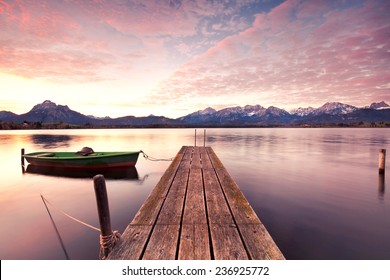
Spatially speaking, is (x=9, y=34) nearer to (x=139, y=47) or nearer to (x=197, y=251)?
(x=139, y=47)

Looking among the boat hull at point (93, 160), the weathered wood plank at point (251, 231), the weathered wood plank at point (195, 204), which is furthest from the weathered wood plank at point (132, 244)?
the boat hull at point (93, 160)

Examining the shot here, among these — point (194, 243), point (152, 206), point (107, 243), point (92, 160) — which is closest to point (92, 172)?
point (92, 160)

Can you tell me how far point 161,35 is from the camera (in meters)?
15.2

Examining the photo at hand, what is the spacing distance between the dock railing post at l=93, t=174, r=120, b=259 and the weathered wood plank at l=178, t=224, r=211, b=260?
1.41 meters

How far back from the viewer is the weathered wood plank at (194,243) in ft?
12.3

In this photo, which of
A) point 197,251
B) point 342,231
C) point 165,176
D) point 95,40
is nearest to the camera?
point 197,251

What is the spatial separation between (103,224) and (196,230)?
197 cm

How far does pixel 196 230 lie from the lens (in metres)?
4.62

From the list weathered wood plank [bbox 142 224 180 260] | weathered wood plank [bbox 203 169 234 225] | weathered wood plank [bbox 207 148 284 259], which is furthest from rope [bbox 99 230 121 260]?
weathered wood plank [bbox 207 148 284 259]

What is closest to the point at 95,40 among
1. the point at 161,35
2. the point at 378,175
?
the point at 161,35

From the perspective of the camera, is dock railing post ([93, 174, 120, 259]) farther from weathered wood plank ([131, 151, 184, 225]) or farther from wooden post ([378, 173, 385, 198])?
wooden post ([378, 173, 385, 198])

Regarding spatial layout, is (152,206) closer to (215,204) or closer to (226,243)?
(215,204)

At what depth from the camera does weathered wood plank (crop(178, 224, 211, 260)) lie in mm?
3756
